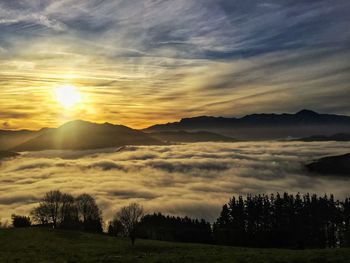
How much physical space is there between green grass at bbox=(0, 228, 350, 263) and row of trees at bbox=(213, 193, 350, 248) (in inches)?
2402

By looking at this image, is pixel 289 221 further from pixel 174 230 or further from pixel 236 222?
pixel 174 230

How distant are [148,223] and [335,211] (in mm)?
75423

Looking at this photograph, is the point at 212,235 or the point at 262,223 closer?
the point at 212,235

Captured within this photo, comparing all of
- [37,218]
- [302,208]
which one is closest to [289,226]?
[302,208]

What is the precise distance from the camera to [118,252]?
6109cm

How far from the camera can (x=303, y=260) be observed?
148 ft

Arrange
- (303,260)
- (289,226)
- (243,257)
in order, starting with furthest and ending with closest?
1. (289,226)
2. (243,257)
3. (303,260)

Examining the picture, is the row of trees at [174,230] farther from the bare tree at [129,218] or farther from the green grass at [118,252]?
the green grass at [118,252]

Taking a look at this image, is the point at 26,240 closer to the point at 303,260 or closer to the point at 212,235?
the point at 303,260

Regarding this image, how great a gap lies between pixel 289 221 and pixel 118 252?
346 feet

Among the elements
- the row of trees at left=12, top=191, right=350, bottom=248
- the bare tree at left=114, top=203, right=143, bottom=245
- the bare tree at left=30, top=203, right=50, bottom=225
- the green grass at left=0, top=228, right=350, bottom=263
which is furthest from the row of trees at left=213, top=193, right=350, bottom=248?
the green grass at left=0, top=228, right=350, bottom=263

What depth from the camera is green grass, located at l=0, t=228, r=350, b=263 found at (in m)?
48.2

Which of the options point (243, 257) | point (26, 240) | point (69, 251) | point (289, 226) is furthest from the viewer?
point (289, 226)

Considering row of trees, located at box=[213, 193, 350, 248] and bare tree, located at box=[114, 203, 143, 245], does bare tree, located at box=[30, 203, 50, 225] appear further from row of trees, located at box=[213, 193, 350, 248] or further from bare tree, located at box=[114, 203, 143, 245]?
row of trees, located at box=[213, 193, 350, 248]
